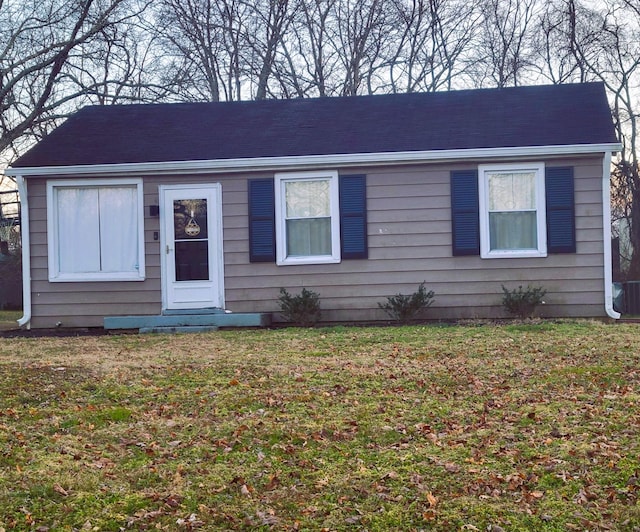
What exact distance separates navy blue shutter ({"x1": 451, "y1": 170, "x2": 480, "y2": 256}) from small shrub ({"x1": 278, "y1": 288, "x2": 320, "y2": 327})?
2196mm

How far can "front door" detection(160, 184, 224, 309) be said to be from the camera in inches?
475

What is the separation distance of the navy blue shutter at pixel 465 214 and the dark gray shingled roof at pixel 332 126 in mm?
496

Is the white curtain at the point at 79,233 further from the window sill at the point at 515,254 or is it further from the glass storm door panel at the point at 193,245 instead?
the window sill at the point at 515,254

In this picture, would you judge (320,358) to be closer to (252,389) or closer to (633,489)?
(252,389)

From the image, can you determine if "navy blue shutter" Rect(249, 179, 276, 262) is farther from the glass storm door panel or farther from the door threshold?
the door threshold

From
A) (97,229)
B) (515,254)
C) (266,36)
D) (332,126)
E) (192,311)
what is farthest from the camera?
(266,36)

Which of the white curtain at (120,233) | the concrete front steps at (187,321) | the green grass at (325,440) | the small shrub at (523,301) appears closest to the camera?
the green grass at (325,440)

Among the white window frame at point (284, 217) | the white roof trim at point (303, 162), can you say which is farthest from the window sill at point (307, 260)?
the white roof trim at point (303, 162)

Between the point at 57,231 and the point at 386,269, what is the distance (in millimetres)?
5009

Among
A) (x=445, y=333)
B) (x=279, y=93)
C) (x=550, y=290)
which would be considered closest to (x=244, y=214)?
(x=445, y=333)

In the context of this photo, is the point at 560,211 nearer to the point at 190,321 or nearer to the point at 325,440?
the point at 190,321

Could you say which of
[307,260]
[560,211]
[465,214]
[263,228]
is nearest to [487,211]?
[465,214]

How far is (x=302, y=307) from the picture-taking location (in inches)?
461

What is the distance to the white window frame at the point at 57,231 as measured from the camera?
1212cm
